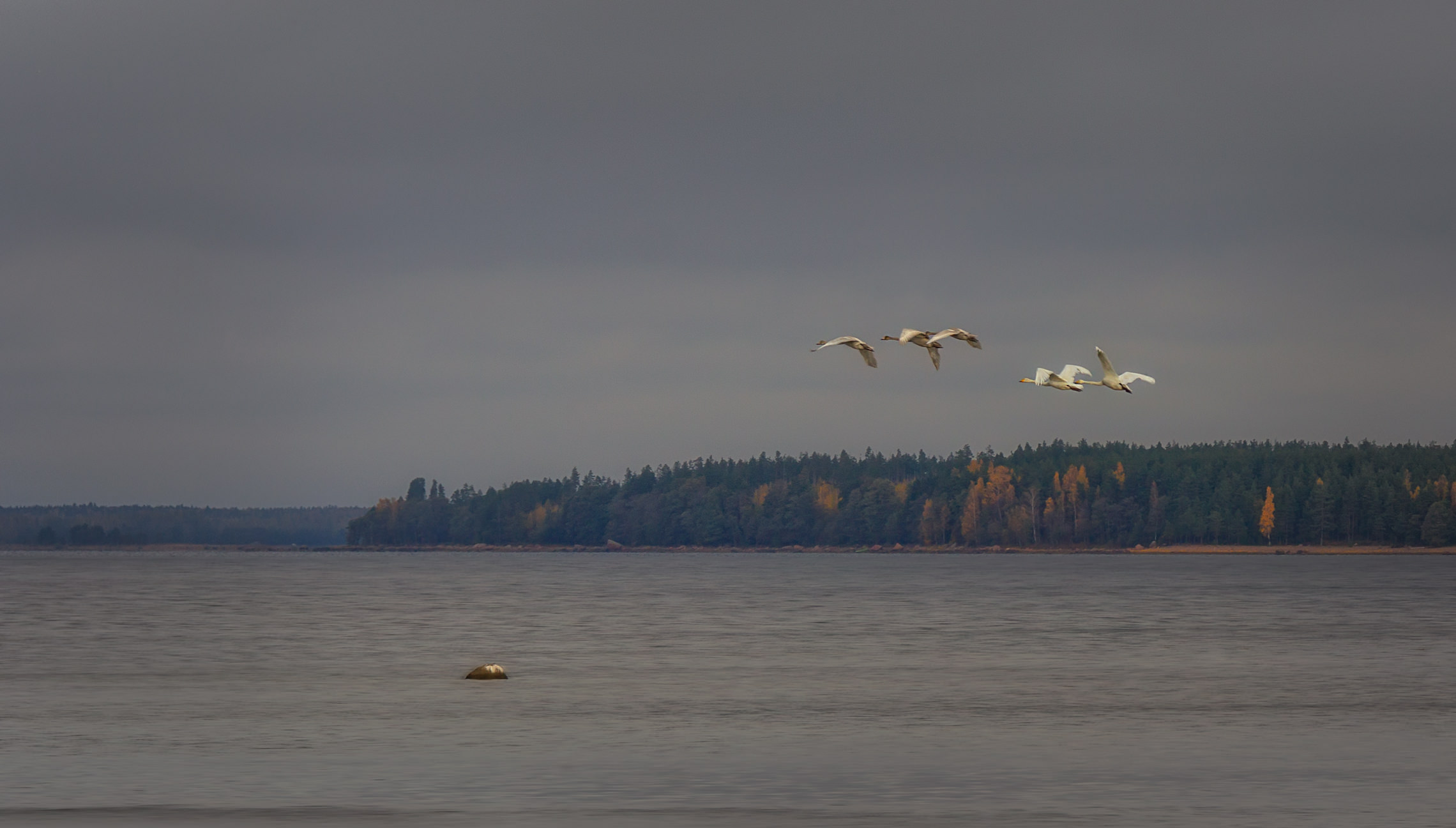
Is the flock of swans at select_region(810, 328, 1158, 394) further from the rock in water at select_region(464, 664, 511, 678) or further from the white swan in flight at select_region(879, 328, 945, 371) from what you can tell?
the rock in water at select_region(464, 664, 511, 678)

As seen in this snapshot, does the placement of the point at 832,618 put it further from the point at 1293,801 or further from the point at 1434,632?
the point at 1293,801

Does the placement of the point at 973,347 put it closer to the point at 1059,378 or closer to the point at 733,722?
the point at 1059,378

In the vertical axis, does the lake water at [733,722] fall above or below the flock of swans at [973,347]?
below

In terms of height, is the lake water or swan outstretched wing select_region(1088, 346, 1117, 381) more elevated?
swan outstretched wing select_region(1088, 346, 1117, 381)

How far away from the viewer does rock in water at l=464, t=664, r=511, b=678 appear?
54281 mm

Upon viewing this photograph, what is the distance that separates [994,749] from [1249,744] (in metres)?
6.00

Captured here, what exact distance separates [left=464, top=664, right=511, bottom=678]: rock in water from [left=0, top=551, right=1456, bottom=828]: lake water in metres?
0.66

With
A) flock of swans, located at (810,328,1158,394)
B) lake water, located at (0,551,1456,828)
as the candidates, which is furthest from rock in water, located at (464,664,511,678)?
flock of swans, located at (810,328,1158,394)

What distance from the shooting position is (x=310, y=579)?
187000mm

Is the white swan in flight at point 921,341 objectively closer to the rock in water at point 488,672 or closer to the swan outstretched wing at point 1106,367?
the swan outstretched wing at point 1106,367

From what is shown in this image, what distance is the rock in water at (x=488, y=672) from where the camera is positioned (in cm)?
5428

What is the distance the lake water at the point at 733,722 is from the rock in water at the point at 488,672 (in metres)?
0.66

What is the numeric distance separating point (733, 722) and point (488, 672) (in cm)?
1456

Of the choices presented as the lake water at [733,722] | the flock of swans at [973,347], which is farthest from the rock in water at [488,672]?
the flock of swans at [973,347]
